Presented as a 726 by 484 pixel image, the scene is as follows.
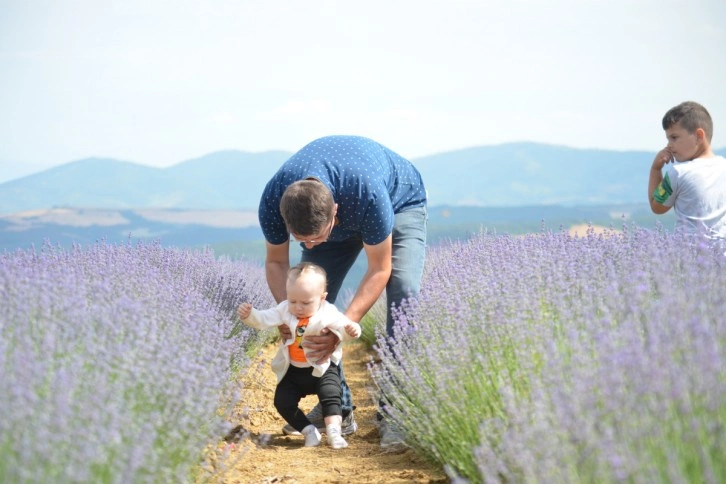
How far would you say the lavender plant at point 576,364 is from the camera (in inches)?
68.5

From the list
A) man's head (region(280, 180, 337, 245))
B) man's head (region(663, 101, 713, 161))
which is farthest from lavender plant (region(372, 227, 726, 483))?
man's head (region(663, 101, 713, 161))

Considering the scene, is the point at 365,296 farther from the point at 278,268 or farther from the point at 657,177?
the point at 657,177

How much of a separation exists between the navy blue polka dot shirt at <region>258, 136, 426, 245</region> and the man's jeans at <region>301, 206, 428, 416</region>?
0.36ft

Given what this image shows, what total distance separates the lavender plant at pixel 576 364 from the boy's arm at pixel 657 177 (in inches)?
24.7

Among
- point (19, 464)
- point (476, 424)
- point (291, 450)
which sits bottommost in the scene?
point (291, 450)

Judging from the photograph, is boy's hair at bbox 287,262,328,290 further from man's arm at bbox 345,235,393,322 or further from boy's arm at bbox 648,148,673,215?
boy's arm at bbox 648,148,673,215

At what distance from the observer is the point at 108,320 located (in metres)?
2.41

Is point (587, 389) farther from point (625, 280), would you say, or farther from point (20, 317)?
→ point (20, 317)

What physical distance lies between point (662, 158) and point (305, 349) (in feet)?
7.20

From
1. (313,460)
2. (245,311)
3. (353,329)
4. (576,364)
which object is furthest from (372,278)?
(576,364)

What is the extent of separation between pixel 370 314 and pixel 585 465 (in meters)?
5.24

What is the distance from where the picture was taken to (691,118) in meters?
4.28

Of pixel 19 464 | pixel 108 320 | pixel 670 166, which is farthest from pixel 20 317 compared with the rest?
pixel 670 166

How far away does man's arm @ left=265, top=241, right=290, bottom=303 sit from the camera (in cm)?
367
